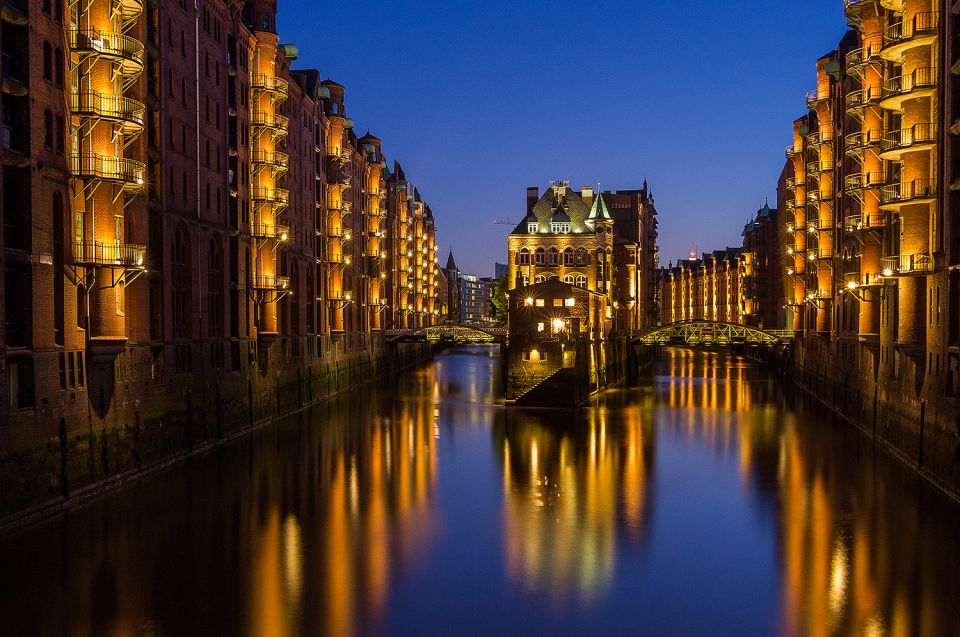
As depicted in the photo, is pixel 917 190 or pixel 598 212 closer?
pixel 917 190

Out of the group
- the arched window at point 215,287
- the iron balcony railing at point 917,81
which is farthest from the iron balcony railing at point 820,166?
the arched window at point 215,287

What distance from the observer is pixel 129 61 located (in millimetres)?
34156

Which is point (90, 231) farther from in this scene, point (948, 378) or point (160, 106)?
point (948, 378)

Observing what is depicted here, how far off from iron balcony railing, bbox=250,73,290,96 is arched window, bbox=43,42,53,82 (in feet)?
81.7

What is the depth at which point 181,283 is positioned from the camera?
1756 inches

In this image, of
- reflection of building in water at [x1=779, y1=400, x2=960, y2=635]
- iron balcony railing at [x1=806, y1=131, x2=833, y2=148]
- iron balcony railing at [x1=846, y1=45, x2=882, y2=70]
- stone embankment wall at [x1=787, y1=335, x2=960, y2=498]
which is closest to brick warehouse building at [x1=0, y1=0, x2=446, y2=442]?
reflection of building in water at [x1=779, y1=400, x2=960, y2=635]

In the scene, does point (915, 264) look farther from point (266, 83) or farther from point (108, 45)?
point (266, 83)

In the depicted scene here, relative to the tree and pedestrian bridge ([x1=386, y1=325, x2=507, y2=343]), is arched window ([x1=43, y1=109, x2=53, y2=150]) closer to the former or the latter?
pedestrian bridge ([x1=386, y1=325, x2=507, y2=343])

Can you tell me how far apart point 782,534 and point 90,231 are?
25.2 metres

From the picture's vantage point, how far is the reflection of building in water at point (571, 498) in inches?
1073

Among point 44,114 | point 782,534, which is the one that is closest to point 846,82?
point 782,534

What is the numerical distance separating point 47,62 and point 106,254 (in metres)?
6.54

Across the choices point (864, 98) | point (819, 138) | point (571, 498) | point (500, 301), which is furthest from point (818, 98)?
point (500, 301)

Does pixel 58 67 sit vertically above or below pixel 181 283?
above
